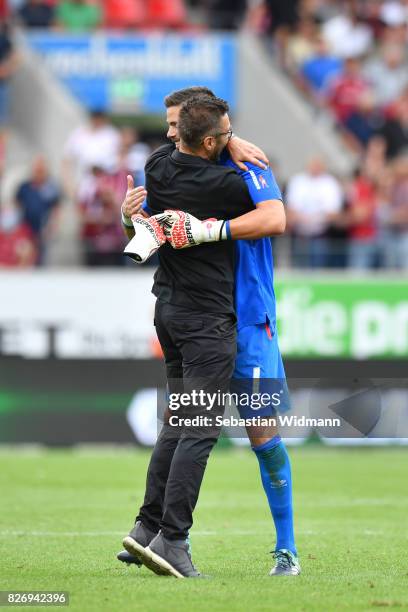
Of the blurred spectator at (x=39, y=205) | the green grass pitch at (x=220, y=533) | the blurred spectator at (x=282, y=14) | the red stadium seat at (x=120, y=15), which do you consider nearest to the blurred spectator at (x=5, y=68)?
the blurred spectator at (x=39, y=205)

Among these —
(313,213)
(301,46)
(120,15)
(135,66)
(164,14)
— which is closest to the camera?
(313,213)

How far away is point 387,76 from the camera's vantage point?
23.8 metres

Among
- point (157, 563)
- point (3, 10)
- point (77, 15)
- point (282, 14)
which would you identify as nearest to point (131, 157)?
point (3, 10)

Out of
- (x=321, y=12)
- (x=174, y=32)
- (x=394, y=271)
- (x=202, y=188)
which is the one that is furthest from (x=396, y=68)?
(x=202, y=188)

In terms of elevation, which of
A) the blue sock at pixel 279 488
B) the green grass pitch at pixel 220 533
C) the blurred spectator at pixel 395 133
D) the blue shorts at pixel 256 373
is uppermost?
the blurred spectator at pixel 395 133

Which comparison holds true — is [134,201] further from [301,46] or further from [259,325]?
[301,46]

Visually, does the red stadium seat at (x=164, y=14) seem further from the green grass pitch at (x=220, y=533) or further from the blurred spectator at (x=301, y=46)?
the green grass pitch at (x=220, y=533)

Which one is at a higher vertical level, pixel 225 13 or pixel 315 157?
pixel 225 13

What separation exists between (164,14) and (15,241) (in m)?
6.74

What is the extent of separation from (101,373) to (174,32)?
823cm

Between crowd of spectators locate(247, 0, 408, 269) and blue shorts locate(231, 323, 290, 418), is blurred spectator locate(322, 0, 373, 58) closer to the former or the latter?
crowd of spectators locate(247, 0, 408, 269)

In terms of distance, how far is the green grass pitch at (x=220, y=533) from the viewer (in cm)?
685

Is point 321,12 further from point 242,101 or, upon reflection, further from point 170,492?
point 170,492

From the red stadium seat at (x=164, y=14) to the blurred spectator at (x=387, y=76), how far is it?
3.34 metres
